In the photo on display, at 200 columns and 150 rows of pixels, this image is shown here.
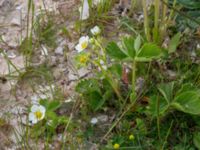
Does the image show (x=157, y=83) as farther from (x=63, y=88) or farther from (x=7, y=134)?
(x=7, y=134)

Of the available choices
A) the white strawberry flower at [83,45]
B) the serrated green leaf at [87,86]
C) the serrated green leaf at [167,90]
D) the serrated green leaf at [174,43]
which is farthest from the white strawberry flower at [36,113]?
the serrated green leaf at [174,43]

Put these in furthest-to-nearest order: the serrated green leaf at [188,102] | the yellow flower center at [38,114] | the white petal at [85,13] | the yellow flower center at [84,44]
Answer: the white petal at [85,13]
the yellow flower center at [84,44]
the yellow flower center at [38,114]
the serrated green leaf at [188,102]

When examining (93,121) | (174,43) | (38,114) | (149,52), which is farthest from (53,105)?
(174,43)

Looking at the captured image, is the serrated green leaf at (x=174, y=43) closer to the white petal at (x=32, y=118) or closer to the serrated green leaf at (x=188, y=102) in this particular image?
the serrated green leaf at (x=188, y=102)

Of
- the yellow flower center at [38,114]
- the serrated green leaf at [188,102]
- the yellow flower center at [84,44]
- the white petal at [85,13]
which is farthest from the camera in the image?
the white petal at [85,13]

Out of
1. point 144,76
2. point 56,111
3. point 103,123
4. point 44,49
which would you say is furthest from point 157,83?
point 44,49

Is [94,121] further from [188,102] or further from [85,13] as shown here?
[85,13]

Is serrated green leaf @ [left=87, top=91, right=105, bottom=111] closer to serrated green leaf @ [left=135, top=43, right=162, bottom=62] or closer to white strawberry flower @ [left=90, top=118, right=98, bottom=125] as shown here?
white strawberry flower @ [left=90, top=118, right=98, bottom=125]
